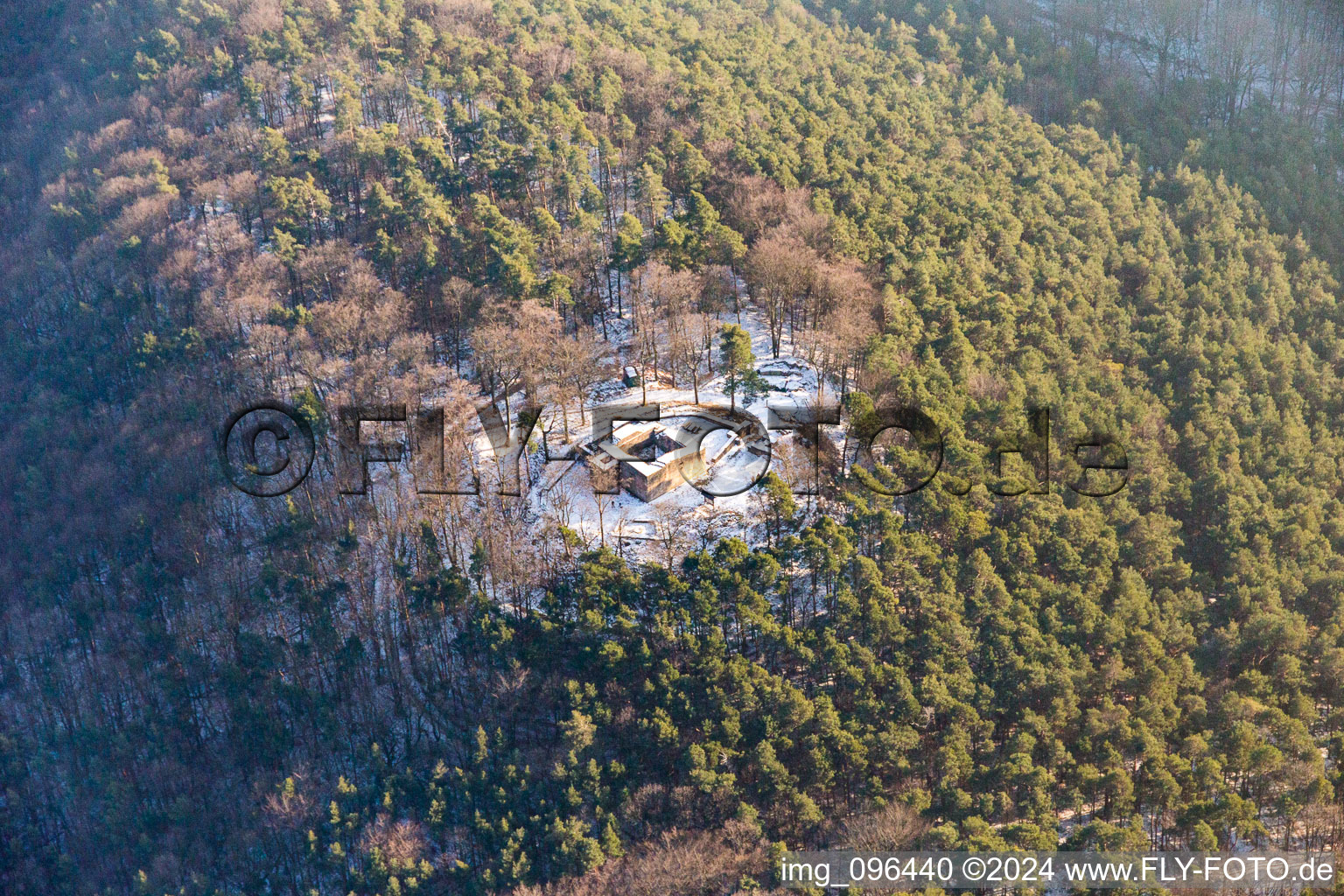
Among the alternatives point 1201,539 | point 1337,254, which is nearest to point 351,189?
point 1201,539

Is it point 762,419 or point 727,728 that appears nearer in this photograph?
point 727,728

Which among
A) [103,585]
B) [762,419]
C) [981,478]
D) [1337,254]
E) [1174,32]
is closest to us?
[981,478]

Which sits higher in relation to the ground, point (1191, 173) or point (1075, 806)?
point (1191, 173)

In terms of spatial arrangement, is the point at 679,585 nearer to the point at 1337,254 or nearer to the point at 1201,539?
the point at 1201,539

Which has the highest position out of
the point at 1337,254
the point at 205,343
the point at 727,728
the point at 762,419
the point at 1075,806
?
the point at 1337,254

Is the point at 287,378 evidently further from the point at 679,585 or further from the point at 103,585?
the point at 679,585

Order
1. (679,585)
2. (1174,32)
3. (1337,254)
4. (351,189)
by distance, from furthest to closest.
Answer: (1174,32) < (1337,254) < (351,189) < (679,585)

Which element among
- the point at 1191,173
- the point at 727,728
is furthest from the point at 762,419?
the point at 1191,173
